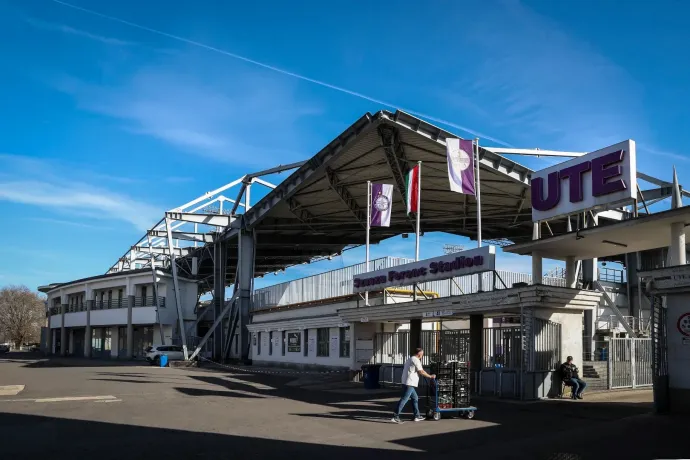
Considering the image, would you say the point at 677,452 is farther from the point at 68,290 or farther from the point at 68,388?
the point at 68,290

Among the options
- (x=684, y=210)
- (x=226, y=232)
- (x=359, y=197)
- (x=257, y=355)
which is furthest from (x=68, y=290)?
(x=684, y=210)

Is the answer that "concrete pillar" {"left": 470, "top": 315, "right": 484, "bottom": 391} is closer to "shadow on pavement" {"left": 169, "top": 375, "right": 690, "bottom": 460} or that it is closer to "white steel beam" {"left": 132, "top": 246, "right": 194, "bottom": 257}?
"shadow on pavement" {"left": 169, "top": 375, "right": 690, "bottom": 460}

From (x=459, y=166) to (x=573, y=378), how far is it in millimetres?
9177

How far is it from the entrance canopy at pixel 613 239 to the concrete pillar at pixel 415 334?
218 inches

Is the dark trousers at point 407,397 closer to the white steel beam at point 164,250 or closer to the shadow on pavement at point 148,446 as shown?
the shadow on pavement at point 148,446

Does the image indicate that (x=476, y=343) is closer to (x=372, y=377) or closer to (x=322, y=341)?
(x=372, y=377)

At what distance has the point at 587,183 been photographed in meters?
19.6

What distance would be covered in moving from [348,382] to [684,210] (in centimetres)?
1561

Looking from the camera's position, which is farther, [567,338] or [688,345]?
[567,338]

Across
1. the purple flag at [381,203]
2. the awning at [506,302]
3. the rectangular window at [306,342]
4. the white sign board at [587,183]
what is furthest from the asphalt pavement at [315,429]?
the rectangular window at [306,342]

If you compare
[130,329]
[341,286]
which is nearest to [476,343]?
[341,286]

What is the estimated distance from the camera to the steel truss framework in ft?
110

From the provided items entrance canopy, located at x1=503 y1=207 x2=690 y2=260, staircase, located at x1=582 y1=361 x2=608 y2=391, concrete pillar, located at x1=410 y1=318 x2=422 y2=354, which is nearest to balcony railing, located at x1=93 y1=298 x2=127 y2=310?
concrete pillar, located at x1=410 y1=318 x2=422 y2=354

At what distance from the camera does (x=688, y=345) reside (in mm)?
14641
